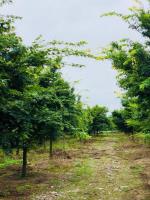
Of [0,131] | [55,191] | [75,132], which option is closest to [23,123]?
[0,131]

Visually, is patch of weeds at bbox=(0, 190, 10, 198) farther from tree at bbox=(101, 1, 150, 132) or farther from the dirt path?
tree at bbox=(101, 1, 150, 132)

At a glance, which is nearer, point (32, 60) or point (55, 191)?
point (32, 60)

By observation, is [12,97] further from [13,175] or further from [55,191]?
[13,175]

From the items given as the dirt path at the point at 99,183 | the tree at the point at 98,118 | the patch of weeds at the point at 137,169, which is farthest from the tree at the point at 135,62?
the tree at the point at 98,118

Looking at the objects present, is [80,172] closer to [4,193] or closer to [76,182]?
A: [76,182]

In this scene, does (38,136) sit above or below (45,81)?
below

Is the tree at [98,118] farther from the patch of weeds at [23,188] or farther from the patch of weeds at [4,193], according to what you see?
the patch of weeds at [4,193]

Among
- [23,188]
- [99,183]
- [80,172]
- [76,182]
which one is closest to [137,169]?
[80,172]

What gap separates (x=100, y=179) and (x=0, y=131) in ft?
27.7

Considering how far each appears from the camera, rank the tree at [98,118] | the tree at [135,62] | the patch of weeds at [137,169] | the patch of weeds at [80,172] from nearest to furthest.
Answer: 1. the tree at [135,62]
2. the patch of weeds at [80,172]
3. the patch of weeds at [137,169]
4. the tree at [98,118]

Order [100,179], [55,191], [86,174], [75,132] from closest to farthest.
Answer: [55,191]
[100,179]
[86,174]
[75,132]

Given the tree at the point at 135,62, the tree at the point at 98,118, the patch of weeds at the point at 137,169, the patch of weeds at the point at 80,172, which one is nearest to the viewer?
the tree at the point at 135,62

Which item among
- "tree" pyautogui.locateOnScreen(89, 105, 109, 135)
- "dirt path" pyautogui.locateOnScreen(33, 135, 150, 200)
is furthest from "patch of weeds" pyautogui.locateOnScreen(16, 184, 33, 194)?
"tree" pyautogui.locateOnScreen(89, 105, 109, 135)

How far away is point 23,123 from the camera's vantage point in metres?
12.6
